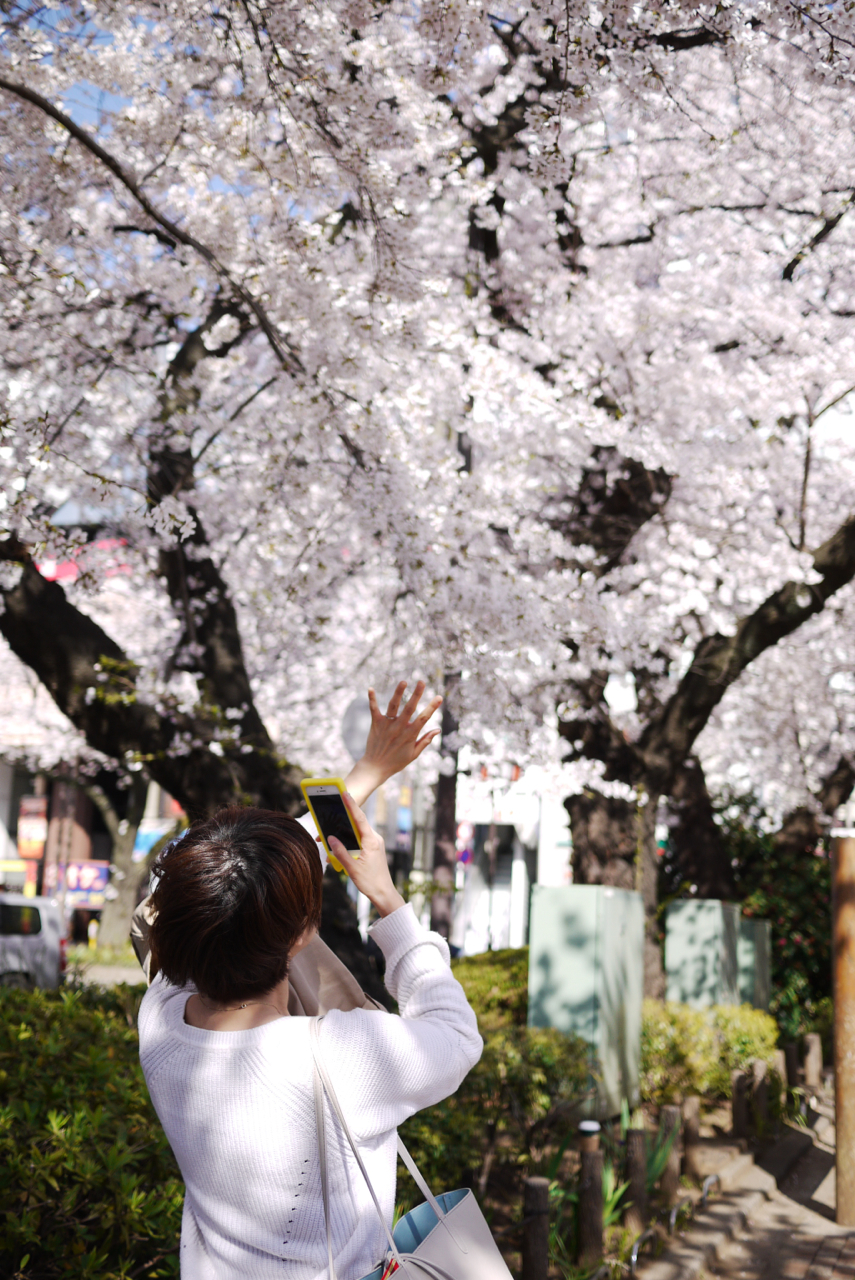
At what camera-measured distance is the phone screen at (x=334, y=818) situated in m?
1.93

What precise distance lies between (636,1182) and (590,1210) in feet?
1.95

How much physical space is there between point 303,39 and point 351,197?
2421 mm

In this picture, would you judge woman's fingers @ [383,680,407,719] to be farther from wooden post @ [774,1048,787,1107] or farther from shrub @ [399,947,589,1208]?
wooden post @ [774,1048,787,1107]

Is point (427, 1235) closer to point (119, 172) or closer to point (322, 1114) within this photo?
point (322, 1114)

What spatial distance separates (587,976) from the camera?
6.73 m

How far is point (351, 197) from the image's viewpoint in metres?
7.03

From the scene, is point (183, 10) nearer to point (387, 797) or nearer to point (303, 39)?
point (303, 39)

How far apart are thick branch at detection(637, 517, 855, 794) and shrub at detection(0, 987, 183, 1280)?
20.0 feet

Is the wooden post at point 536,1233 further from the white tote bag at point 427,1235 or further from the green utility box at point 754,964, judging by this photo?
the green utility box at point 754,964

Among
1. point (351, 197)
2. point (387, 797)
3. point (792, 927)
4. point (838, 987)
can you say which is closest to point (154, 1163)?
point (838, 987)

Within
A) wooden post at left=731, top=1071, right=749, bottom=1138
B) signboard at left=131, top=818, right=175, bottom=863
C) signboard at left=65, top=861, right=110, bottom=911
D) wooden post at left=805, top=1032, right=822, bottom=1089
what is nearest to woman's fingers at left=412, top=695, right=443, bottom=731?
wooden post at left=731, top=1071, right=749, bottom=1138

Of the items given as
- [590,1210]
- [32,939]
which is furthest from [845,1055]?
[32,939]

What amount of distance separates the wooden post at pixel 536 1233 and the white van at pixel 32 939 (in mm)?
8658

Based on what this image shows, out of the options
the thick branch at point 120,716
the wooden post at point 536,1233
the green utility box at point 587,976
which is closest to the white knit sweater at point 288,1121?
the wooden post at point 536,1233
